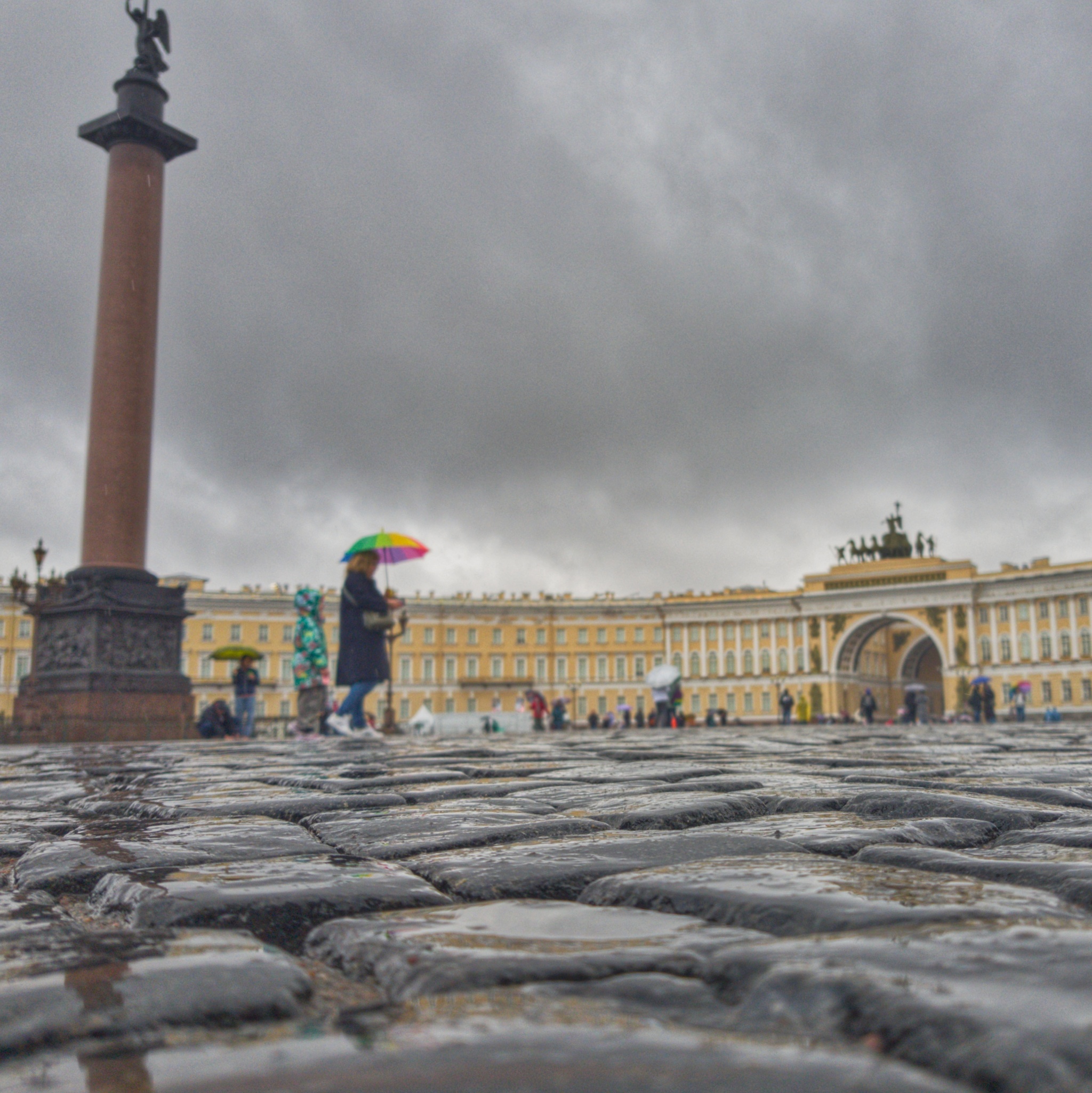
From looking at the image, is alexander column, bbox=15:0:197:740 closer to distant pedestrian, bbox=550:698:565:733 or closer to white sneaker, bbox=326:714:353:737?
white sneaker, bbox=326:714:353:737

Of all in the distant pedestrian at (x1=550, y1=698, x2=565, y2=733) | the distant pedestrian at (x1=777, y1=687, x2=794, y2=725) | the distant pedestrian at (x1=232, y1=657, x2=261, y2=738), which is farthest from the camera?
the distant pedestrian at (x1=777, y1=687, x2=794, y2=725)

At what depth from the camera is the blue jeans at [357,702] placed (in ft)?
35.5

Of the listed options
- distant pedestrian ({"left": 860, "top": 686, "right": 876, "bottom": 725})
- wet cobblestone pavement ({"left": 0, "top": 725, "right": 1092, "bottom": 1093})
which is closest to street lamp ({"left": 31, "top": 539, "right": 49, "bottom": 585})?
wet cobblestone pavement ({"left": 0, "top": 725, "right": 1092, "bottom": 1093})

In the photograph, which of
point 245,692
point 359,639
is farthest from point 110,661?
point 359,639

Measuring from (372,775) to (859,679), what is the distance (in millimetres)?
84375

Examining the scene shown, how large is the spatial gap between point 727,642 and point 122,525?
2956 inches

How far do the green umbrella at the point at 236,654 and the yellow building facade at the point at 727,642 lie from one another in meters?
46.7

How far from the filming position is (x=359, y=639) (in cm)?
1062

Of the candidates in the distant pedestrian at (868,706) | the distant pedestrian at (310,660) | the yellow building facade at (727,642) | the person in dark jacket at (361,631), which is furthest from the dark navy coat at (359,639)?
the yellow building facade at (727,642)

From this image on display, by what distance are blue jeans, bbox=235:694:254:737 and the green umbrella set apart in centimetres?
64

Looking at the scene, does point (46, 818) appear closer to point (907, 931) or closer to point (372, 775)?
point (372, 775)

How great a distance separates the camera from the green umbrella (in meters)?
17.0

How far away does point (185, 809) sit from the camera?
3.30m

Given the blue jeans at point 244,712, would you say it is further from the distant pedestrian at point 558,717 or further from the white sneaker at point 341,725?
the distant pedestrian at point 558,717
